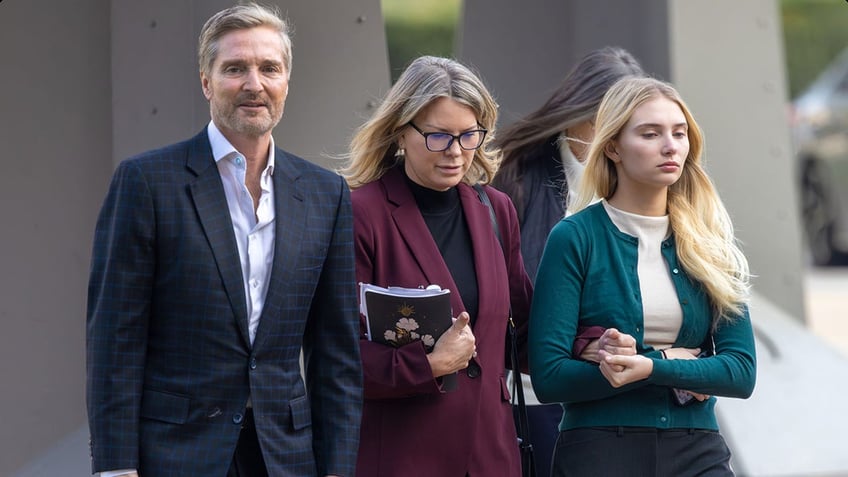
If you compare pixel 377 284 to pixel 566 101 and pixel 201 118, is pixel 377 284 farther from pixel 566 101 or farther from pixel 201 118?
pixel 201 118

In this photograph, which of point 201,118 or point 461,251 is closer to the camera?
point 461,251

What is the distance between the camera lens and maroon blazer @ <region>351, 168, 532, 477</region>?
322 centimetres

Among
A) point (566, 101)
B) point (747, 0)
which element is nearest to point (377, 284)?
point (566, 101)

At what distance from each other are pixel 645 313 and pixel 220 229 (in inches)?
45.0

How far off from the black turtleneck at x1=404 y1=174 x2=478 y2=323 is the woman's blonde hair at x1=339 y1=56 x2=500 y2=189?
0.12 metres

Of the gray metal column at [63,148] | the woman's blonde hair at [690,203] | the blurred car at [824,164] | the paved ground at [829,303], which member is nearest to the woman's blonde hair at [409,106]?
the woman's blonde hair at [690,203]

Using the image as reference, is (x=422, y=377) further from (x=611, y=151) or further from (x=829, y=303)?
(x=829, y=303)

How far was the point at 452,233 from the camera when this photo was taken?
3.44 metres

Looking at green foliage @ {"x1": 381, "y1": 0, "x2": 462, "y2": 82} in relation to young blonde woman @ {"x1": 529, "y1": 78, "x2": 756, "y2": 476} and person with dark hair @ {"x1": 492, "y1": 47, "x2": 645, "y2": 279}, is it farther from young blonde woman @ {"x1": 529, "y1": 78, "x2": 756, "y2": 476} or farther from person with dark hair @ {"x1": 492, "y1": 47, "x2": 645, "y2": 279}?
young blonde woman @ {"x1": 529, "y1": 78, "x2": 756, "y2": 476}

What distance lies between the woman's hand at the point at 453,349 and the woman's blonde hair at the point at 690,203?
61cm

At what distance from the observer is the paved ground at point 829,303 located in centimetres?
1342

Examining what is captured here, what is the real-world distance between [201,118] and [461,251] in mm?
2084

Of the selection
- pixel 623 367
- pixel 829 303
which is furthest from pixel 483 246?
pixel 829 303

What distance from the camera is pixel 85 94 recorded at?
5.15 meters
